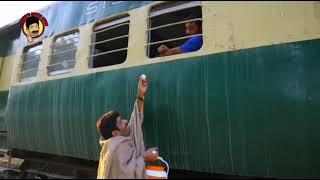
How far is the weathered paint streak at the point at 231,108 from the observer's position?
339cm

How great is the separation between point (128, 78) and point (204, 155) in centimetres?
123

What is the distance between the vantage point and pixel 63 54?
18.6ft

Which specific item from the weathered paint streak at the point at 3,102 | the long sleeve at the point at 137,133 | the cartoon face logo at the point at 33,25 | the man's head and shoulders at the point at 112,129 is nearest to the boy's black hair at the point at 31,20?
the cartoon face logo at the point at 33,25

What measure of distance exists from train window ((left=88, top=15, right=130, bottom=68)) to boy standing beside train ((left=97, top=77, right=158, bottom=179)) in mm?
1541

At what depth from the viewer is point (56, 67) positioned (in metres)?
5.74

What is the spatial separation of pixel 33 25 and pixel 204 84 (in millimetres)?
3773

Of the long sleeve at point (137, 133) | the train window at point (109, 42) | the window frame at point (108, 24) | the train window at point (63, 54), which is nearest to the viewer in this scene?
the long sleeve at point (137, 133)

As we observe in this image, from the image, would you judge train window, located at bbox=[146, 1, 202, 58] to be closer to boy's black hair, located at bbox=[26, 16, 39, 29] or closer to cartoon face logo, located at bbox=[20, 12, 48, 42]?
cartoon face logo, located at bbox=[20, 12, 48, 42]

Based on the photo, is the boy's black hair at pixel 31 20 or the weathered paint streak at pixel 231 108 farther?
the boy's black hair at pixel 31 20

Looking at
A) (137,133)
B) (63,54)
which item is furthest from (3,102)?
(137,133)

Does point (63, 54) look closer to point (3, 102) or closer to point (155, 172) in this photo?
point (155, 172)

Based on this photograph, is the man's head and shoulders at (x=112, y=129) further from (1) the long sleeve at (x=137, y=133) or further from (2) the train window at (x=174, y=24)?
(2) the train window at (x=174, y=24)

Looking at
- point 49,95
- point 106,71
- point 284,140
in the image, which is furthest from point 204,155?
point 49,95

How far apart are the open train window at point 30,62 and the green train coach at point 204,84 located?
659 mm
